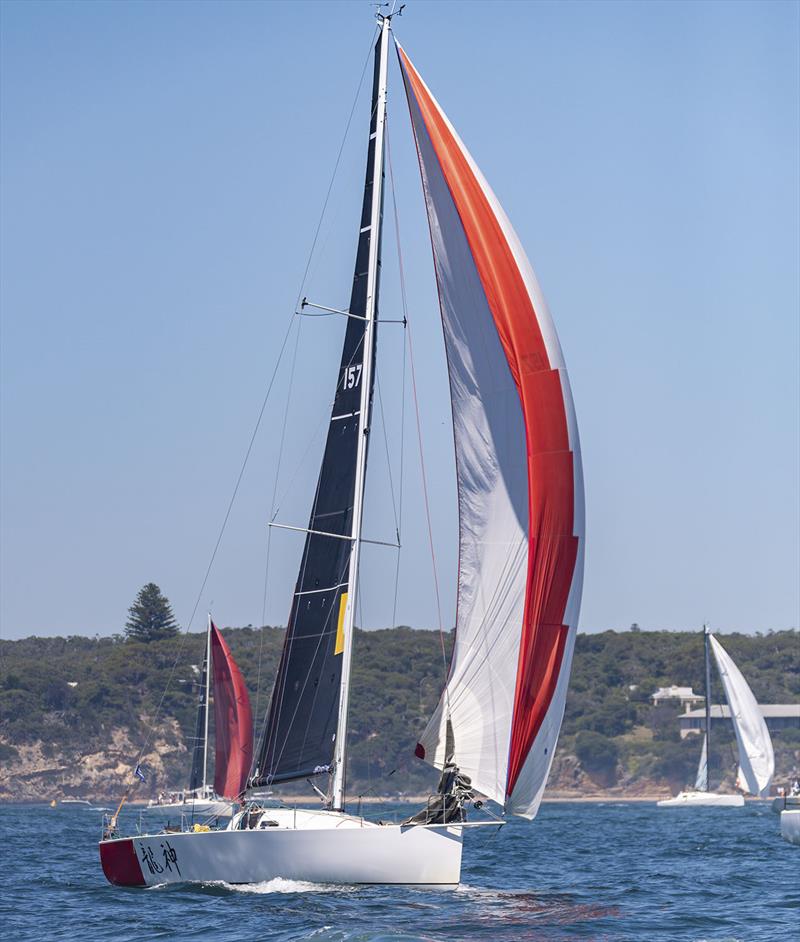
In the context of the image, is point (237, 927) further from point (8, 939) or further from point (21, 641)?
point (21, 641)

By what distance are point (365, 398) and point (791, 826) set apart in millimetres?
21134

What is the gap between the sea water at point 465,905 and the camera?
62.4ft

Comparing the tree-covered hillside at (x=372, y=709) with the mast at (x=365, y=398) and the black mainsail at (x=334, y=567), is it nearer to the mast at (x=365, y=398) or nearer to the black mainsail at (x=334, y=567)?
the black mainsail at (x=334, y=567)

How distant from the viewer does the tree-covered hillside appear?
347 ft

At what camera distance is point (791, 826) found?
39062 mm

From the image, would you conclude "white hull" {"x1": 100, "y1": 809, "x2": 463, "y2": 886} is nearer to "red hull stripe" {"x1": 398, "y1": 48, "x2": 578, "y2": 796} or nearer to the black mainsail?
the black mainsail

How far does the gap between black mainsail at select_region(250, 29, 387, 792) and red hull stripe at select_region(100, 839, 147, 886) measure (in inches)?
83.9

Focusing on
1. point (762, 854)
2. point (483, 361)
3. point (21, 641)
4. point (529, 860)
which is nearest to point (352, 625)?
point (483, 361)

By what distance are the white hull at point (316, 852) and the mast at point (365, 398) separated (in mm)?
1209

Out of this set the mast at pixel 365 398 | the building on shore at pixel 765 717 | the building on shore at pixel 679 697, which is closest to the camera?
the mast at pixel 365 398

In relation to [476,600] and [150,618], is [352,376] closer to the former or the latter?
[476,600]

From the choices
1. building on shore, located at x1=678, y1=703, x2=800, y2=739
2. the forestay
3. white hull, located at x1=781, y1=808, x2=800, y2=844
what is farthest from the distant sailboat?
building on shore, located at x1=678, y1=703, x2=800, y2=739

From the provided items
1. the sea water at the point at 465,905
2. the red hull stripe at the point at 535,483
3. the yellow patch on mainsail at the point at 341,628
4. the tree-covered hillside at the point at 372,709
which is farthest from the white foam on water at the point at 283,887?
the tree-covered hillside at the point at 372,709

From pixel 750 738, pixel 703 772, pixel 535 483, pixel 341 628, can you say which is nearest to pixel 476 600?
pixel 535 483
